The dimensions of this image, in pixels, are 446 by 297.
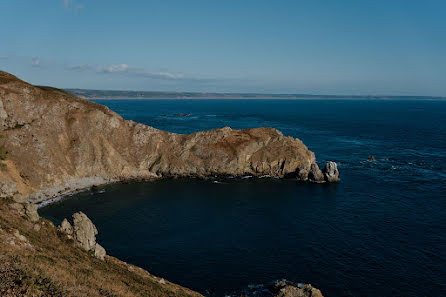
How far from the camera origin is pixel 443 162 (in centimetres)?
10344

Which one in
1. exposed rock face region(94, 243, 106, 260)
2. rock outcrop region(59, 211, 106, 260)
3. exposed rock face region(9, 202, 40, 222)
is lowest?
exposed rock face region(94, 243, 106, 260)

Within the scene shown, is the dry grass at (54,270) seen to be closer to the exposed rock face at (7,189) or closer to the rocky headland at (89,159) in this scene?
the rocky headland at (89,159)

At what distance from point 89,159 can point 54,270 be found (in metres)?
64.0

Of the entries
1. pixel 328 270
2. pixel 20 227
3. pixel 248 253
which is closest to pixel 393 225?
pixel 328 270

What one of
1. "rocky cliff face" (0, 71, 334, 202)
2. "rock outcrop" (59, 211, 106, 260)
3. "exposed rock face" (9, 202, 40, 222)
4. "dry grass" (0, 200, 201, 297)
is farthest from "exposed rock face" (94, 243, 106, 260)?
"rocky cliff face" (0, 71, 334, 202)

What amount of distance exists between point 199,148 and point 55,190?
143 feet

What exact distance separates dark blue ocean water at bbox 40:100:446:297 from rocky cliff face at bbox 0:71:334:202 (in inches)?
259

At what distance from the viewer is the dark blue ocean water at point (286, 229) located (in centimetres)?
4219

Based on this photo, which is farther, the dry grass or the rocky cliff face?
the rocky cliff face

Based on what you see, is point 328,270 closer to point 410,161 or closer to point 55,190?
point 55,190

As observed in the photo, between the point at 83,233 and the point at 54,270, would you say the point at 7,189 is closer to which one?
the point at 83,233

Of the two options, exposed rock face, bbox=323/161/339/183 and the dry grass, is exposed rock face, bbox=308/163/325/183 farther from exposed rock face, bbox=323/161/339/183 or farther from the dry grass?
the dry grass

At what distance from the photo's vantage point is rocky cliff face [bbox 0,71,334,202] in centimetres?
7412

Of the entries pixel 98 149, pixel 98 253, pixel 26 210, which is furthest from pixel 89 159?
pixel 98 253
